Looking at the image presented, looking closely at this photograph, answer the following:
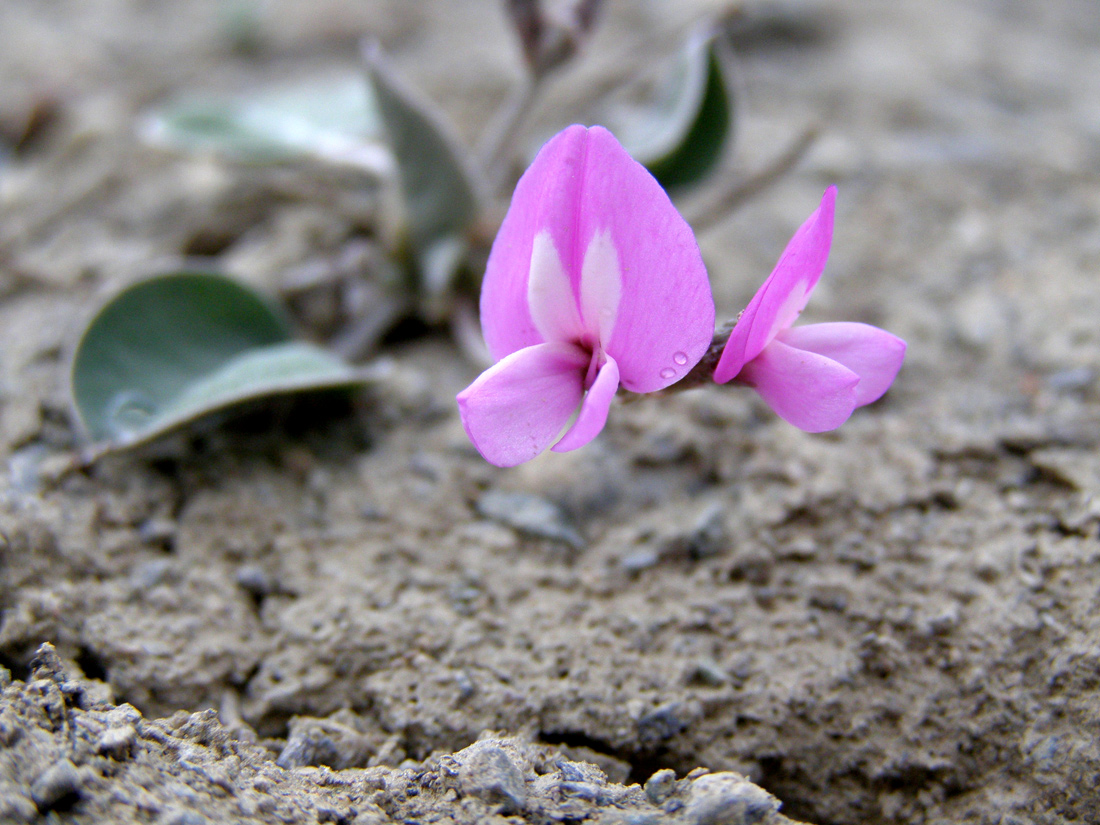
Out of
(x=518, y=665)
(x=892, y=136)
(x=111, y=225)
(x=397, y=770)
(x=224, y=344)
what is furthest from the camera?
(x=892, y=136)

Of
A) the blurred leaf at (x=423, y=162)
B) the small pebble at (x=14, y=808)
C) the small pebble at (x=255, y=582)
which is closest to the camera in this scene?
the small pebble at (x=14, y=808)

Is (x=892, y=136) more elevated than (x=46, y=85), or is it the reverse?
(x=46, y=85)

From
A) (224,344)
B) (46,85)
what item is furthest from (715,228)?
(46,85)

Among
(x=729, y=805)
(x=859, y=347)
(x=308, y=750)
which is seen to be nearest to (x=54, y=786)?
(x=308, y=750)

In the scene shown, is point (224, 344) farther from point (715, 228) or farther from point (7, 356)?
point (715, 228)

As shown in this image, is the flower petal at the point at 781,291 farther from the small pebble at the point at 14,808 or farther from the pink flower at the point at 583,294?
the small pebble at the point at 14,808

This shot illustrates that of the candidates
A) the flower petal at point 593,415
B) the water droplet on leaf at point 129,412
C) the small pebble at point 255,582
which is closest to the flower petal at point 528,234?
the flower petal at point 593,415

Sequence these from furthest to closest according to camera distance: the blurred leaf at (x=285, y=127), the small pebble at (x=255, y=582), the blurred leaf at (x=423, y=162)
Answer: the blurred leaf at (x=285, y=127), the blurred leaf at (x=423, y=162), the small pebble at (x=255, y=582)
